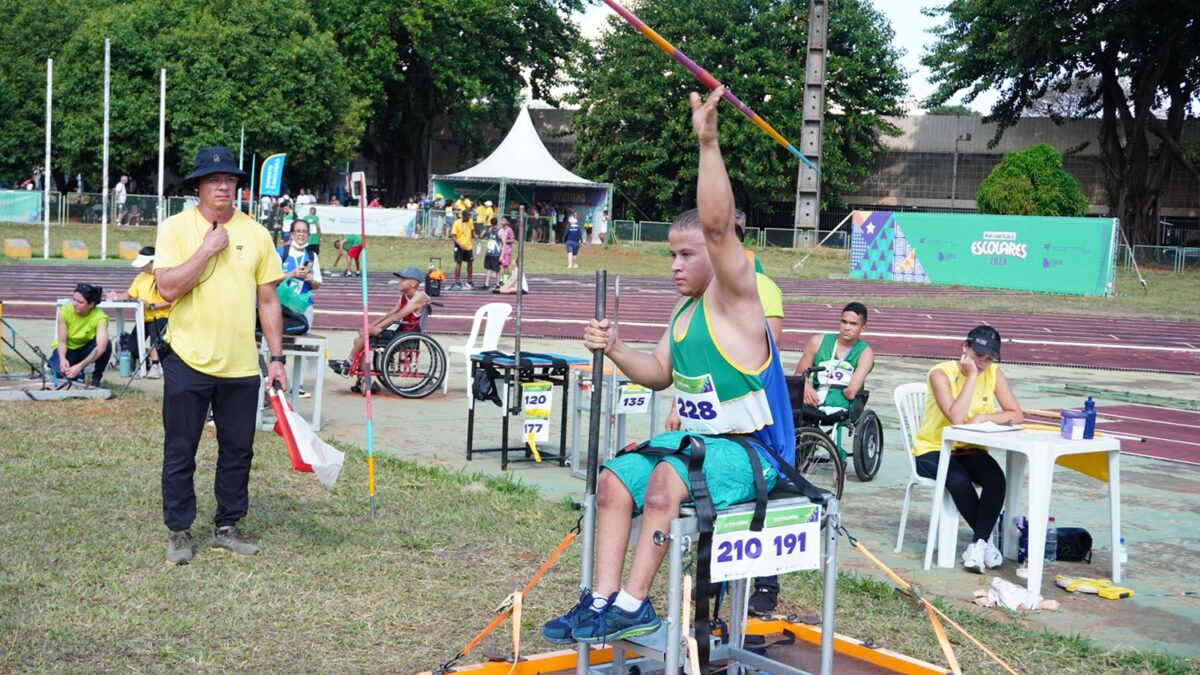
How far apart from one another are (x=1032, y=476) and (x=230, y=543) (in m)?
4.13

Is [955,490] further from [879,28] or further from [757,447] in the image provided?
[879,28]

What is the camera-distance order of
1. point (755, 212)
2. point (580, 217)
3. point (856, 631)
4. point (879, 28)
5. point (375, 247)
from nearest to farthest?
point (856, 631), point (375, 247), point (580, 217), point (879, 28), point (755, 212)

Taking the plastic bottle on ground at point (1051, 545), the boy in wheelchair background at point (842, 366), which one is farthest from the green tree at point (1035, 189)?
the plastic bottle on ground at point (1051, 545)

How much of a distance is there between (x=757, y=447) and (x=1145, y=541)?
446cm

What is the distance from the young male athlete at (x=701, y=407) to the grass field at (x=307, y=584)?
3.95ft

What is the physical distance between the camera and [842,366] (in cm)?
961

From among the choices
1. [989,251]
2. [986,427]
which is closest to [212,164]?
[986,427]

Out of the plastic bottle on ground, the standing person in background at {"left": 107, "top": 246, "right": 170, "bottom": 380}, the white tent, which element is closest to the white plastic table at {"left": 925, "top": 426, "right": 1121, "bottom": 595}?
the plastic bottle on ground

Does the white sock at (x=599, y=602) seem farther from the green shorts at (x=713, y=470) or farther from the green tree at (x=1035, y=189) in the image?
the green tree at (x=1035, y=189)

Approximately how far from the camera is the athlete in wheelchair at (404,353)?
42.6ft

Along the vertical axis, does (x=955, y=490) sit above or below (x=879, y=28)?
below

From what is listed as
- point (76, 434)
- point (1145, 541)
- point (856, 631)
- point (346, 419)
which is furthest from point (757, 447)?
point (346, 419)

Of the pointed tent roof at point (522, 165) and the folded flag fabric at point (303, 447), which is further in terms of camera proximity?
the pointed tent roof at point (522, 165)

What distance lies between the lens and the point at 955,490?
7453 mm
